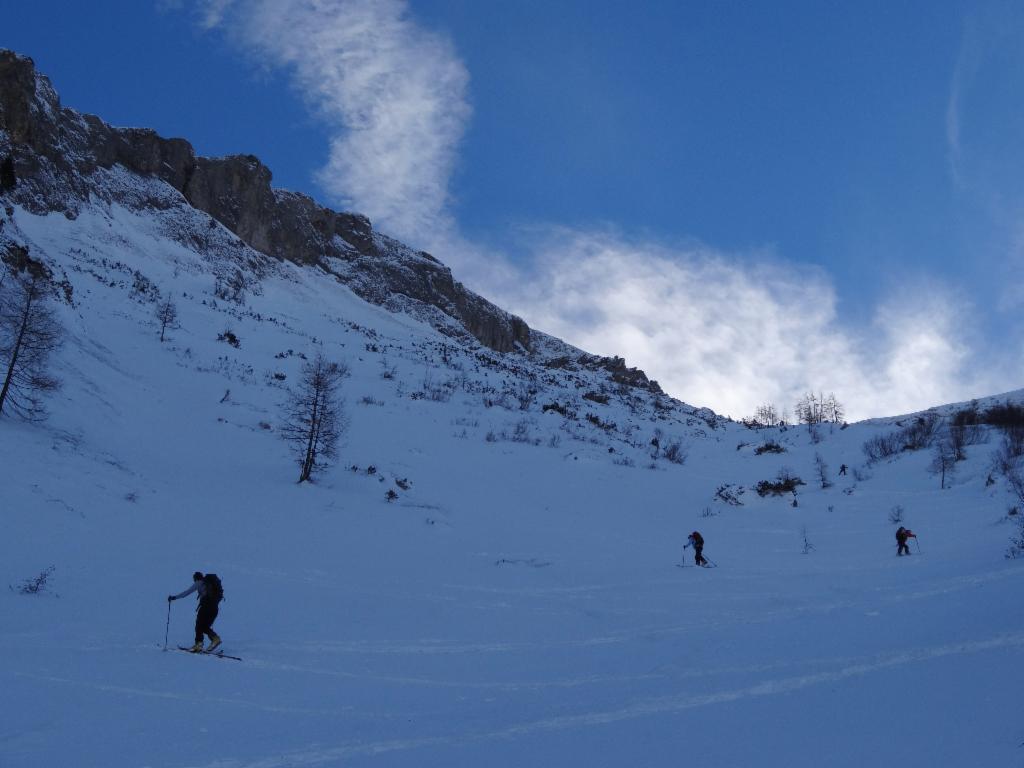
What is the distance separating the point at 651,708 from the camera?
18.4ft

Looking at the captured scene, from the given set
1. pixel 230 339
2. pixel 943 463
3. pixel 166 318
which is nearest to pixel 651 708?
pixel 943 463

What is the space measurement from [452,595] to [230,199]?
70480 millimetres

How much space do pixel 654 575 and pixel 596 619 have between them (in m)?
4.13

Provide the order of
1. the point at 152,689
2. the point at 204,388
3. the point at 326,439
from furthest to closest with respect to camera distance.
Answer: the point at 204,388
the point at 326,439
the point at 152,689

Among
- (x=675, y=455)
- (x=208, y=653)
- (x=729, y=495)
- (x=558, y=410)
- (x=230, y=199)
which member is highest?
(x=230, y=199)

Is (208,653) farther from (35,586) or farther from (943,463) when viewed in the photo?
(943,463)

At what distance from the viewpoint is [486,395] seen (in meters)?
42.3

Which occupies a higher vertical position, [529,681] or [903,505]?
[903,505]

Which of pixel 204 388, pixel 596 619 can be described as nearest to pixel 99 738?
pixel 596 619

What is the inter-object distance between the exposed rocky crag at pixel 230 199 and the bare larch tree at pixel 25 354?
34.0m

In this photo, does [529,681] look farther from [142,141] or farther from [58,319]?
[142,141]

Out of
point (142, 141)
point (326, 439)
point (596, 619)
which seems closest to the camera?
point (596, 619)

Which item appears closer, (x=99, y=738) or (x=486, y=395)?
(x=99, y=738)

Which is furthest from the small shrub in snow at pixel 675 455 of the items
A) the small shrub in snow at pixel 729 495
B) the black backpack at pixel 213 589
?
the black backpack at pixel 213 589
